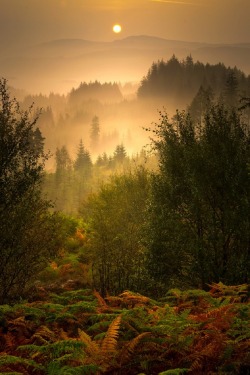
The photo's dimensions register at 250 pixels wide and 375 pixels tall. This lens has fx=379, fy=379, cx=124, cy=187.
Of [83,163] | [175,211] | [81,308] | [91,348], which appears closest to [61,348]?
[91,348]

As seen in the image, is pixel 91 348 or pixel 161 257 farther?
pixel 161 257

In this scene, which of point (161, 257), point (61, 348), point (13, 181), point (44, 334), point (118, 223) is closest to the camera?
point (61, 348)

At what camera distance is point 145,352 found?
20.7 ft

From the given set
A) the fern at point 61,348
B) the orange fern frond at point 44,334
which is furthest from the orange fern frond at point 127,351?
the orange fern frond at point 44,334

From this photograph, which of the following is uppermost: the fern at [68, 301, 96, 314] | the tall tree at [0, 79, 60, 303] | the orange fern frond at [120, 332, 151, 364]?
the tall tree at [0, 79, 60, 303]

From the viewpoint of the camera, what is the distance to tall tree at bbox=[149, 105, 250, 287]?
52.6 ft

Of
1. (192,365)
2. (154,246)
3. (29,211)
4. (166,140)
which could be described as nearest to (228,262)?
(154,246)

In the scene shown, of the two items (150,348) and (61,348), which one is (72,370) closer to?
(61,348)

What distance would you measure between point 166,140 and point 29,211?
831cm

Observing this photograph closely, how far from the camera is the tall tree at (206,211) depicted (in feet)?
52.6

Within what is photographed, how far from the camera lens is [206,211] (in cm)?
1702

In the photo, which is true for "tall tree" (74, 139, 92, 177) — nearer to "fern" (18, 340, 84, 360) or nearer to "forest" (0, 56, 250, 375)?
"forest" (0, 56, 250, 375)

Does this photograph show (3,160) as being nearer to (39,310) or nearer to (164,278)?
(39,310)

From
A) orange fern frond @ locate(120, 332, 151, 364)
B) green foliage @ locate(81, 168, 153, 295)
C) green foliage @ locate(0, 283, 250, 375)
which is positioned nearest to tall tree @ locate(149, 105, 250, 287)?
green foliage @ locate(81, 168, 153, 295)
